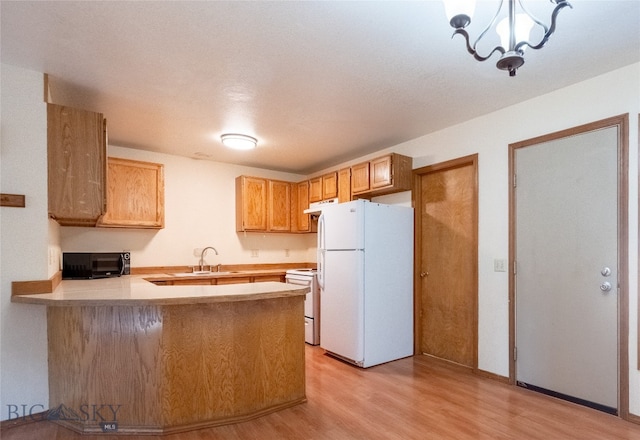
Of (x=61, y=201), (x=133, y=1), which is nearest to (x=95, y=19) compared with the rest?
(x=133, y=1)

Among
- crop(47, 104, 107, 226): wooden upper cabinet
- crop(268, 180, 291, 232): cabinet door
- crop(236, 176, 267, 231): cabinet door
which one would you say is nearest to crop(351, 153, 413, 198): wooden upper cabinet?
crop(268, 180, 291, 232): cabinet door

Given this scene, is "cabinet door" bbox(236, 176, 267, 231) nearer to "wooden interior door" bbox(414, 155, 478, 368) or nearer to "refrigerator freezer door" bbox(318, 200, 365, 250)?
"refrigerator freezer door" bbox(318, 200, 365, 250)

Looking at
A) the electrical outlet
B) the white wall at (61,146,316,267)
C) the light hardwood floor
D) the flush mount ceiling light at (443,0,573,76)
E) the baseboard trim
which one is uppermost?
the flush mount ceiling light at (443,0,573,76)

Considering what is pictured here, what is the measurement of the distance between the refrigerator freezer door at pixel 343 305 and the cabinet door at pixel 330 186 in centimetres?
107

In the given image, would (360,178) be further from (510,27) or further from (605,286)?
(510,27)

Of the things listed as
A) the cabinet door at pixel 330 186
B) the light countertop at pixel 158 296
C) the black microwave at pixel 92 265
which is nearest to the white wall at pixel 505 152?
the cabinet door at pixel 330 186

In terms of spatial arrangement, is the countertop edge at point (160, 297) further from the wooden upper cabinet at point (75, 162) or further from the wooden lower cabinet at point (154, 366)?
the wooden upper cabinet at point (75, 162)

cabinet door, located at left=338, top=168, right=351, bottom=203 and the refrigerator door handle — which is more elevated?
cabinet door, located at left=338, top=168, right=351, bottom=203

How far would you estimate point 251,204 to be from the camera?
16.2 ft

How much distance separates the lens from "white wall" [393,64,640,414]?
2369mm

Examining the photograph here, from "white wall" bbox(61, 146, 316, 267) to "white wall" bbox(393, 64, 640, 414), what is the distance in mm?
2892

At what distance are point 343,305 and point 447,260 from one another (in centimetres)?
121

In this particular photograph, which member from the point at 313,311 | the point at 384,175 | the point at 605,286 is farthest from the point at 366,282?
the point at 605,286

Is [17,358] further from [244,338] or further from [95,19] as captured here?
[95,19]
